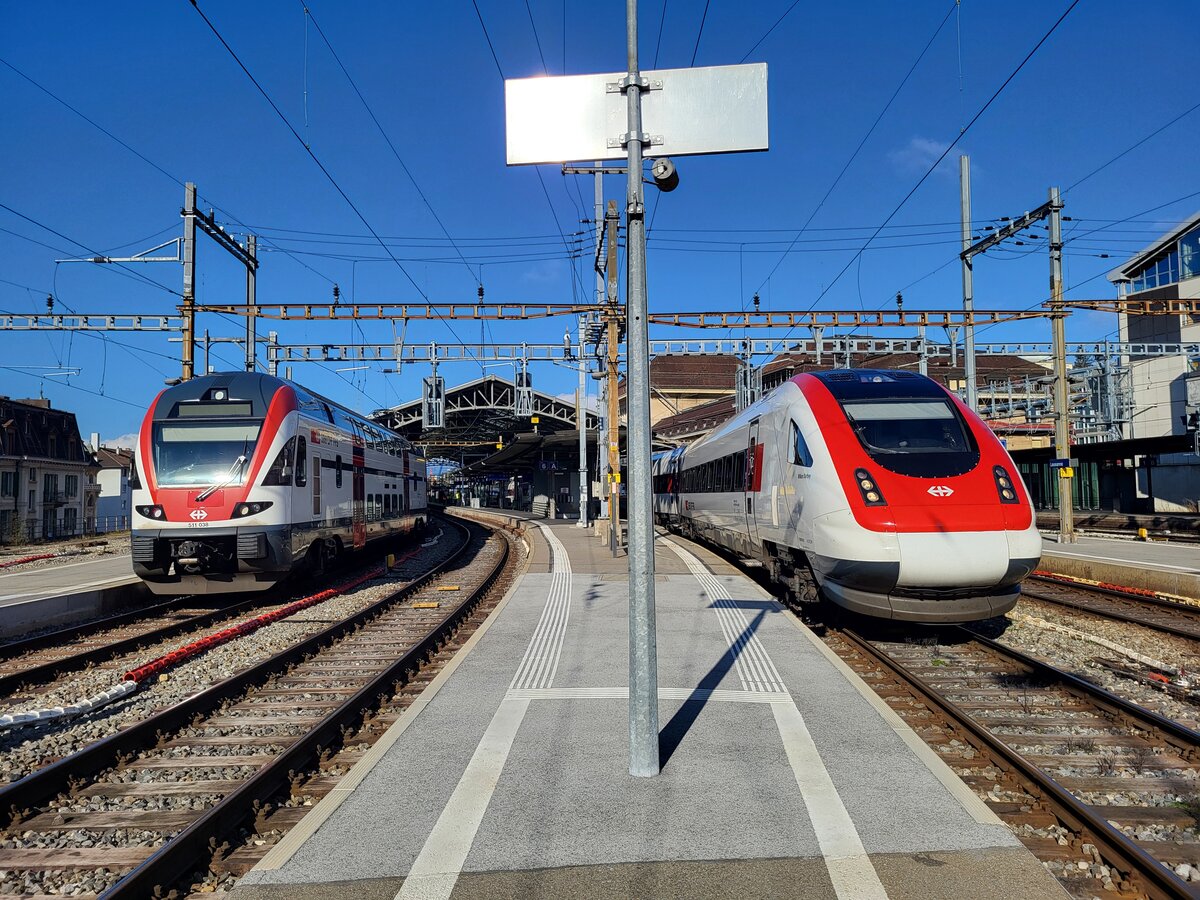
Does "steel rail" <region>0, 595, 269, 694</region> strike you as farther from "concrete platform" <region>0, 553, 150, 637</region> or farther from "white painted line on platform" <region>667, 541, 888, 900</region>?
"white painted line on platform" <region>667, 541, 888, 900</region>

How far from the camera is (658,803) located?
450 cm

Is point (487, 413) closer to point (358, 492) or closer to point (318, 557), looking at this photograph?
point (358, 492)

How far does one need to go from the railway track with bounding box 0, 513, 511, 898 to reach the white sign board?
168 inches

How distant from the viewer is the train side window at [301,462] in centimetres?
1281

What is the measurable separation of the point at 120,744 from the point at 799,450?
283 inches

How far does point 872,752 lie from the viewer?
5.29m

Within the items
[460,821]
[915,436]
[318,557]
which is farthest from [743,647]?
[318,557]

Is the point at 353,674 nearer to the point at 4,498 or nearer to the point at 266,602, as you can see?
the point at 266,602

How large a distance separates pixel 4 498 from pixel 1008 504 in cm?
4595

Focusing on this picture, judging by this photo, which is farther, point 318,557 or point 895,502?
point 318,557

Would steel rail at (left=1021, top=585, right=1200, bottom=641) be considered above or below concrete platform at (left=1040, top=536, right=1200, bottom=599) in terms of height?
below

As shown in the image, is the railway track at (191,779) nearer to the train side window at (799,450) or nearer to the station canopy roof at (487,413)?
the train side window at (799,450)

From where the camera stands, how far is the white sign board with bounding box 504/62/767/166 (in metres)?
5.14

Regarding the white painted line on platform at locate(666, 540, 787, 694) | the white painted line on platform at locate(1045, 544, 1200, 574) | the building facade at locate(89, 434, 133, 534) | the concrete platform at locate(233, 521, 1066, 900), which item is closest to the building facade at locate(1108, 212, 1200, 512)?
the white painted line on platform at locate(1045, 544, 1200, 574)
